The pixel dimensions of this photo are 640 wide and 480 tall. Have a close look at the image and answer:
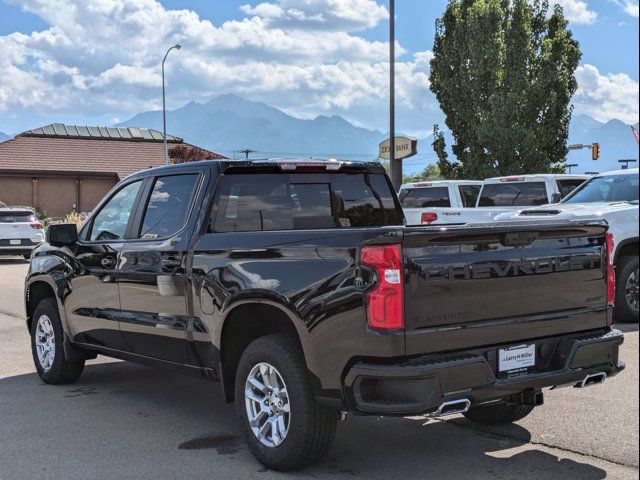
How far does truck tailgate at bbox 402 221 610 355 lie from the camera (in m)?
3.95

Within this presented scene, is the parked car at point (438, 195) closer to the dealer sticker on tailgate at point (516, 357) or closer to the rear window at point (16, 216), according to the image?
the dealer sticker on tailgate at point (516, 357)

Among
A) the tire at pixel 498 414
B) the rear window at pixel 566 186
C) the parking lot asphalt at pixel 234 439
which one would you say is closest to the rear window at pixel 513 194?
the rear window at pixel 566 186

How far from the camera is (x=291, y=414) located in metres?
4.30

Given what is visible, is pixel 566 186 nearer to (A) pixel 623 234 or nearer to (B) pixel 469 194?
(B) pixel 469 194

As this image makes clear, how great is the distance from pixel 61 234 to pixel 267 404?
2858 mm

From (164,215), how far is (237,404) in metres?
1.64

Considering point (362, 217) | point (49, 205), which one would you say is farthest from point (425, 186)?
point (49, 205)

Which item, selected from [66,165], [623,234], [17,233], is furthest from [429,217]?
[66,165]

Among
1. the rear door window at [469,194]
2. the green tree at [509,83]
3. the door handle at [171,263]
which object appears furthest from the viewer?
the green tree at [509,83]

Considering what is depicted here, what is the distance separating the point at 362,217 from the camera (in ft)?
19.5

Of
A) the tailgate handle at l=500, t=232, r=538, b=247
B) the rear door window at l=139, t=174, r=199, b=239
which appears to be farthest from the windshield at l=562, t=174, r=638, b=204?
the rear door window at l=139, t=174, r=199, b=239

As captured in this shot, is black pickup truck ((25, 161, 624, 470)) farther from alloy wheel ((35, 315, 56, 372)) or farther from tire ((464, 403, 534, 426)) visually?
alloy wheel ((35, 315, 56, 372))

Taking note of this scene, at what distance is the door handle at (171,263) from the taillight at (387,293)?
5.88 ft

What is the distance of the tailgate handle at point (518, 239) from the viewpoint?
4.26 m
